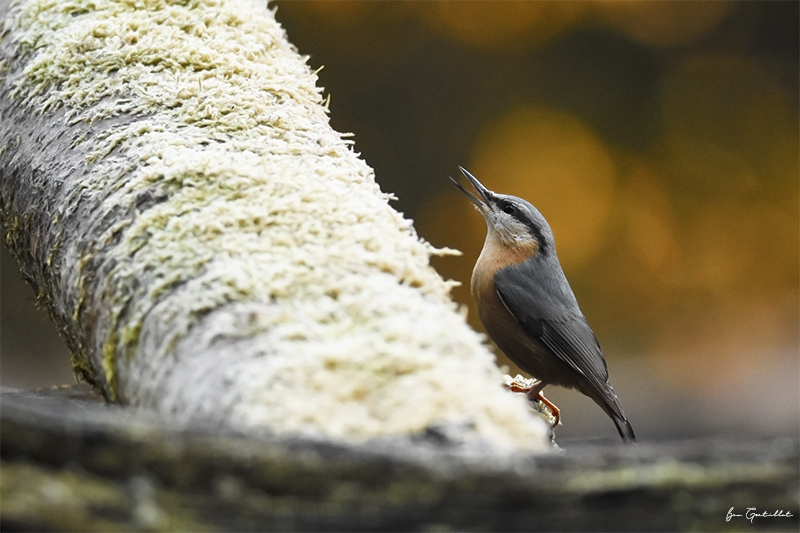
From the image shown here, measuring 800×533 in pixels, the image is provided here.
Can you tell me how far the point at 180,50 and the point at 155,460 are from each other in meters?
1.70

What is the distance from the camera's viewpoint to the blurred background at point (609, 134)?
6.91 m

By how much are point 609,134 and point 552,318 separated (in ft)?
13.7

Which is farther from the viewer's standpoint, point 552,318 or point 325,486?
point 552,318

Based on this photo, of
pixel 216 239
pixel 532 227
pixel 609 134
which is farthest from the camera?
pixel 609 134

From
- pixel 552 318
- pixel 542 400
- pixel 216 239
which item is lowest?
pixel 216 239

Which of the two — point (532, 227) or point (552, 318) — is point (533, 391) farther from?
point (532, 227)

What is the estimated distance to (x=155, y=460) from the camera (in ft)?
2.97

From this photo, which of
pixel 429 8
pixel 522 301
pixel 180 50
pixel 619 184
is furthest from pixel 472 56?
pixel 180 50

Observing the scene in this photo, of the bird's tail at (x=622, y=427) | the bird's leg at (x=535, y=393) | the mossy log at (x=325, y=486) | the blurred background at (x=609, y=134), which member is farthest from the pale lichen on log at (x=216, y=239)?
the blurred background at (x=609, y=134)

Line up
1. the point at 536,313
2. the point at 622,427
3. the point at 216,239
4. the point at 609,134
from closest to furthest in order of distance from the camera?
the point at 216,239
the point at 536,313
the point at 622,427
the point at 609,134

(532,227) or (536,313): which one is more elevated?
(532,227)

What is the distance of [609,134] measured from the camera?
23.7 feet
